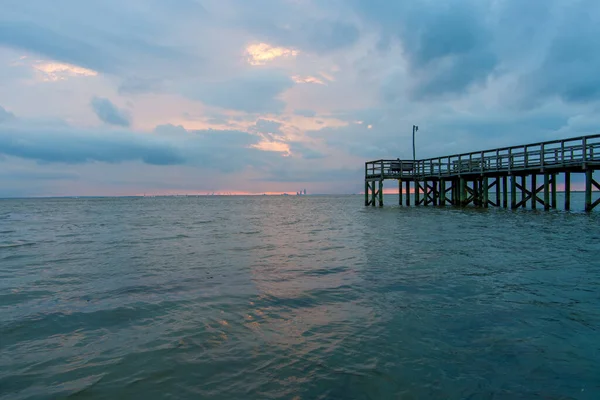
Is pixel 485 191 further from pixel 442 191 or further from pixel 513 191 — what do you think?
pixel 442 191

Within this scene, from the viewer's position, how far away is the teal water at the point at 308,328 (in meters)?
3.74

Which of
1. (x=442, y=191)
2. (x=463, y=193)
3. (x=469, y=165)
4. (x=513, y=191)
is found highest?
(x=469, y=165)

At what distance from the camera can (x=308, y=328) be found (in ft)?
17.2

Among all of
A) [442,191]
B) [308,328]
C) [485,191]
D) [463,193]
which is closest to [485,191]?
[485,191]

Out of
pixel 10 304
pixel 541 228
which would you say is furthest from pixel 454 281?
pixel 541 228

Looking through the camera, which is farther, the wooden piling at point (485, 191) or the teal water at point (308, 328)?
the wooden piling at point (485, 191)

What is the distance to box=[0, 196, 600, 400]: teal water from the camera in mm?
3740

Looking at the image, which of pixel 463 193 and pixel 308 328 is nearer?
pixel 308 328

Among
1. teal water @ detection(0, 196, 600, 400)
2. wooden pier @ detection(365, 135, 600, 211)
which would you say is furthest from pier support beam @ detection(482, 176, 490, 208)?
teal water @ detection(0, 196, 600, 400)

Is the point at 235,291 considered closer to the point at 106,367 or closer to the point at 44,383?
the point at 106,367

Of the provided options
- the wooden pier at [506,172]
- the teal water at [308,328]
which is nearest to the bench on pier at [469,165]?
the wooden pier at [506,172]

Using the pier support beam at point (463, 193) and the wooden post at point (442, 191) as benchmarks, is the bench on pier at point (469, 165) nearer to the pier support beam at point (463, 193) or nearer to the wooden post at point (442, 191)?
the pier support beam at point (463, 193)

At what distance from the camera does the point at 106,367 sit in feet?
13.8

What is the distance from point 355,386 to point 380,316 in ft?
7.00
